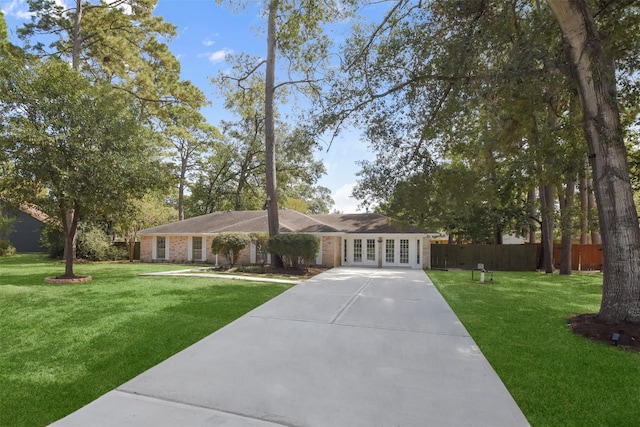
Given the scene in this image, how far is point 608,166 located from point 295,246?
1152cm

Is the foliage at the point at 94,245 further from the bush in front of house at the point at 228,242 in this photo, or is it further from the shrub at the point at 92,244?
the bush in front of house at the point at 228,242

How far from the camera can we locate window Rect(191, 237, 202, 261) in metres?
22.0

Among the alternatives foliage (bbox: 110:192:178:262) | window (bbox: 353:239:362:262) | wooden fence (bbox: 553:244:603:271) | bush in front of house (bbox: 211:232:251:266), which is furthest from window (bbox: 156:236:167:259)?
wooden fence (bbox: 553:244:603:271)

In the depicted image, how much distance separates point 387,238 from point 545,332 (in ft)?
43.9

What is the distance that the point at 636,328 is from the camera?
20.5 ft

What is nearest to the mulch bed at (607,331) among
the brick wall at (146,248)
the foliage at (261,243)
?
the foliage at (261,243)

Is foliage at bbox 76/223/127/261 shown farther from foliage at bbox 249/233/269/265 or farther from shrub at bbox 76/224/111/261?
foliage at bbox 249/233/269/265

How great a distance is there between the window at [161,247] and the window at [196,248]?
2072 mm

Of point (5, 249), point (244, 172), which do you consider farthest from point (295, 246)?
point (5, 249)

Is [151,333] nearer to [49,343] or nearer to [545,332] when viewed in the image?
[49,343]

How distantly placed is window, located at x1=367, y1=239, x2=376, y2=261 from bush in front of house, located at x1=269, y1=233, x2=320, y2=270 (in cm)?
503

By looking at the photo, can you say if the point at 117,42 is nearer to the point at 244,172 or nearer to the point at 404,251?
the point at 244,172

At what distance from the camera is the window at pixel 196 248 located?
22.0 m

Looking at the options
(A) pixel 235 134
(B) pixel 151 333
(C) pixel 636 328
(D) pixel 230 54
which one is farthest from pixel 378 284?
(A) pixel 235 134
